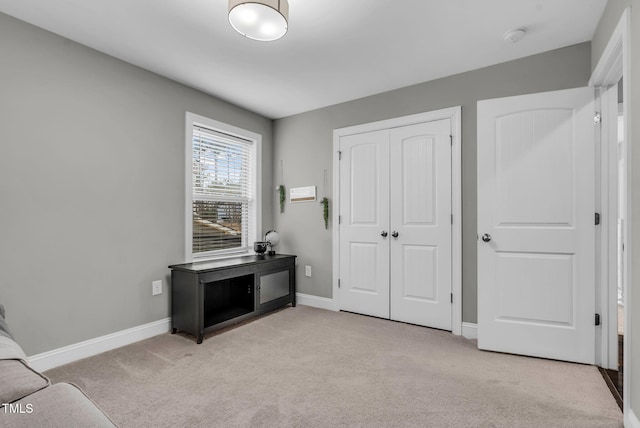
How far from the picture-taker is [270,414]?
178cm

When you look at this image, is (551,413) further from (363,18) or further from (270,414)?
(363,18)

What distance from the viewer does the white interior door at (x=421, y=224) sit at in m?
3.09

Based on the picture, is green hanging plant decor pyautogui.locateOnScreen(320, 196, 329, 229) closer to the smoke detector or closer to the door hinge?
the smoke detector

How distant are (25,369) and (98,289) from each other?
1.97 m

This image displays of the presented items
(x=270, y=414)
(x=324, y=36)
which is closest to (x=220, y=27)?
(x=324, y=36)

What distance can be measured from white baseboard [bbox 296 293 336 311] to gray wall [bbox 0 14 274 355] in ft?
5.20

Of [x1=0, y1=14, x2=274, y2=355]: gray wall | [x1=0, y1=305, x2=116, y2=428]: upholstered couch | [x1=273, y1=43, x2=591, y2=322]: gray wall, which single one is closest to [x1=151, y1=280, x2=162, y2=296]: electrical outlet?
[x1=0, y1=14, x2=274, y2=355]: gray wall

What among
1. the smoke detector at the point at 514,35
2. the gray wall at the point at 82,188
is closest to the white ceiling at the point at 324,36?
the smoke detector at the point at 514,35

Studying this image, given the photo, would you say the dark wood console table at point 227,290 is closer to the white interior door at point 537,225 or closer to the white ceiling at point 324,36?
the white ceiling at point 324,36

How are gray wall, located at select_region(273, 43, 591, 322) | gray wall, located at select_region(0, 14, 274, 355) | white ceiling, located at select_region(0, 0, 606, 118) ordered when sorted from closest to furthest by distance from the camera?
white ceiling, located at select_region(0, 0, 606, 118) < gray wall, located at select_region(0, 14, 274, 355) < gray wall, located at select_region(273, 43, 591, 322)

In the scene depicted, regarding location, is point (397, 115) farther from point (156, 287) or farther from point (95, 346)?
point (95, 346)

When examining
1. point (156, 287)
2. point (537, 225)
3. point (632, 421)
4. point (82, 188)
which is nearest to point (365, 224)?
point (537, 225)

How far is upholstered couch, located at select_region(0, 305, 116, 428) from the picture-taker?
2.23 ft

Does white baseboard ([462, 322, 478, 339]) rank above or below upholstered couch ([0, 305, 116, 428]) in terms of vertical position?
below
